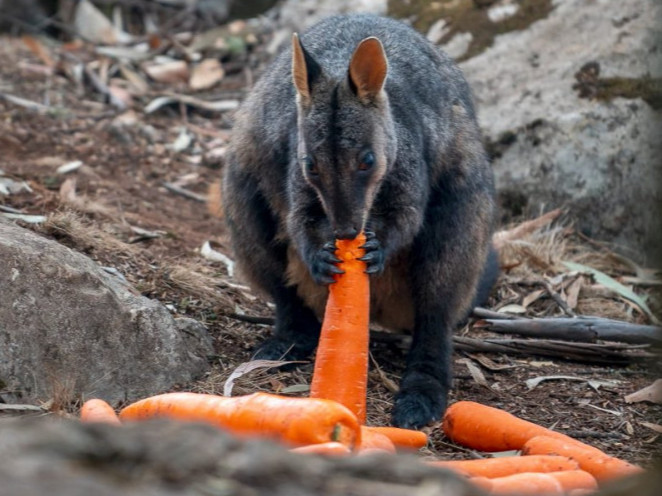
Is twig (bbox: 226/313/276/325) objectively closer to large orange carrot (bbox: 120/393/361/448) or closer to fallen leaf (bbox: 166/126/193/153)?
large orange carrot (bbox: 120/393/361/448)

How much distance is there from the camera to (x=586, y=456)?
3.90 metres

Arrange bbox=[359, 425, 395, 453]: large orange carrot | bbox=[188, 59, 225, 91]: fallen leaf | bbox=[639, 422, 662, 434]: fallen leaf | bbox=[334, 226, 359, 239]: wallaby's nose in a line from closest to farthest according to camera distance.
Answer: bbox=[359, 425, 395, 453]: large orange carrot, bbox=[334, 226, 359, 239]: wallaby's nose, bbox=[639, 422, 662, 434]: fallen leaf, bbox=[188, 59, 225, 91]: fallen leaf

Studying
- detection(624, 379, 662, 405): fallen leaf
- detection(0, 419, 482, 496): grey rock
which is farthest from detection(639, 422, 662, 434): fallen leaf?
detection(0, 419, 482, 496): grey rock

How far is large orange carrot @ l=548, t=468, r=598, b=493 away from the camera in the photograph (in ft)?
11.1

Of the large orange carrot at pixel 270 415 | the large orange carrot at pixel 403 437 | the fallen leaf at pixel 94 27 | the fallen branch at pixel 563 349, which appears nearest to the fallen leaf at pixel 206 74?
the fallen leaf at pixel 94 27

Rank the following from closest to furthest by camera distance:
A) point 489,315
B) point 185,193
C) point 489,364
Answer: point 489,364, point 489,315, point 185,193

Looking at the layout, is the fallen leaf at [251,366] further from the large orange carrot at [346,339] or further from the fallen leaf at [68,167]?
the fallen leaf at [68,167]

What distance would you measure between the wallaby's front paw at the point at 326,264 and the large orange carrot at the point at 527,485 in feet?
5.37

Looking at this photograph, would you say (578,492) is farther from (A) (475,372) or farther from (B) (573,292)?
(B) (573,292)

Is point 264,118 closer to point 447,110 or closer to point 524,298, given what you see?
point 447,110

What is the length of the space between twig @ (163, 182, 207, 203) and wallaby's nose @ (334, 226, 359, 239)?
4.44 metres

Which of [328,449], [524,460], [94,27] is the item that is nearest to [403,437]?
[524,460]

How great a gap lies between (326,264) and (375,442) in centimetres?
115

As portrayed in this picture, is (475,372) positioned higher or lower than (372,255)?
lower
